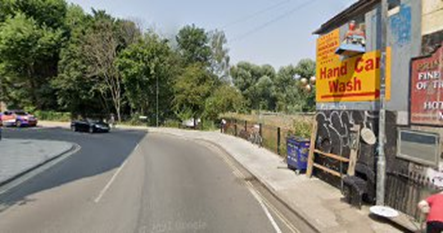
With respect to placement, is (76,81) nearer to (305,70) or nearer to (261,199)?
(261,199)

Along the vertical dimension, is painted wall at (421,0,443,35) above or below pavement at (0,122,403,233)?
above

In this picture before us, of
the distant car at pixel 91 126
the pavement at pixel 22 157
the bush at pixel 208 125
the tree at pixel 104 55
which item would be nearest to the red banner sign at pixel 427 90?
the pavement at pixel 22 157

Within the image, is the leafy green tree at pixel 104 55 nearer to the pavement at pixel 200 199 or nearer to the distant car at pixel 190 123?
the distant car at pixel 190 123

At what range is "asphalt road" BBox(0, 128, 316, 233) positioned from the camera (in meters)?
5.91

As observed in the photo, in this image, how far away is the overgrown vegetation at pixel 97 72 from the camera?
32.7 meters

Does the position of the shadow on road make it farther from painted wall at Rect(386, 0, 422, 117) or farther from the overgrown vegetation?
the overgrown vegetation

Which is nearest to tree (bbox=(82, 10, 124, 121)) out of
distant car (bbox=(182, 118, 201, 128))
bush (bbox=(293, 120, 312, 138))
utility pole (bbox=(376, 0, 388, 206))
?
distant car (bbox=(182, 118, 201, 128))

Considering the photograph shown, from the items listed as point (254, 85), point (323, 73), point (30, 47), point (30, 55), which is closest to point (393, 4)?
point (323, 73)

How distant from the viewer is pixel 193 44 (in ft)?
180

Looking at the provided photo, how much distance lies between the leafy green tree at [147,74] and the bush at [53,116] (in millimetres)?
11840

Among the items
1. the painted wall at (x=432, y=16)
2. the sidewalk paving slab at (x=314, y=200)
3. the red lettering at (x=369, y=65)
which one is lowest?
the sidewalk paving slab at (x=314, y=200)

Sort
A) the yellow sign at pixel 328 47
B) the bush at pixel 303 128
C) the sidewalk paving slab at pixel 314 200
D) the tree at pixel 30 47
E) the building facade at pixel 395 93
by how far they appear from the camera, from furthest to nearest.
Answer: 1. the tree at pixel 30 47
2. the bush at pixel 303 128
3. the yellow sign at pixel 328 47
4. the sidewalk paving slab at pixel 314 200
5. the building facade at pixel 395 93

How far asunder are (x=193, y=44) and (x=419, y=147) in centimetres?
5201

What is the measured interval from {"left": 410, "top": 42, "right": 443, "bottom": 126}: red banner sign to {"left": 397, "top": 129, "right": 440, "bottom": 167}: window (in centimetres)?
25
